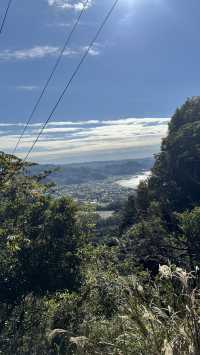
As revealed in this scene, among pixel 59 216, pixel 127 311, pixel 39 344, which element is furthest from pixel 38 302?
pixel 127 311

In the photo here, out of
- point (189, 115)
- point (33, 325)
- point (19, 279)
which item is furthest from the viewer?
point (189, 115)

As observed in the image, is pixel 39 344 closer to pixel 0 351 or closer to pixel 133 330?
pixel 0 351

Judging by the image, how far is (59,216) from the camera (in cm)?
2070

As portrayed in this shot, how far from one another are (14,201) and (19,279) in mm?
3670

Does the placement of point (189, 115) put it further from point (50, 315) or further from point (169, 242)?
point (50, 315)

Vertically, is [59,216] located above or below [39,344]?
above

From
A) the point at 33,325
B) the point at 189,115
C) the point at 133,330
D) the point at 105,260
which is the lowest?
the point at 33,325

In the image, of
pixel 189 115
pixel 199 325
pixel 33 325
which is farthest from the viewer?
pixel 189 115

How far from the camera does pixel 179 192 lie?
46281 millimetres

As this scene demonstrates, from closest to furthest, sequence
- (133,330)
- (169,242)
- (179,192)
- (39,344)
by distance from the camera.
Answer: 1. (133,330)
2. (39,344)
3. (169,242)
4. (179,192)

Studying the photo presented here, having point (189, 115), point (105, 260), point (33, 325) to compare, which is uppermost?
point (189, 115)

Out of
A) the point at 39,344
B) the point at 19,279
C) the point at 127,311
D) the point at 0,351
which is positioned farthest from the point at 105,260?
the point at 127,311

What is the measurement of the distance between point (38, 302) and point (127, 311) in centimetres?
1549

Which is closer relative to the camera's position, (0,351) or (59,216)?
(0,351)
